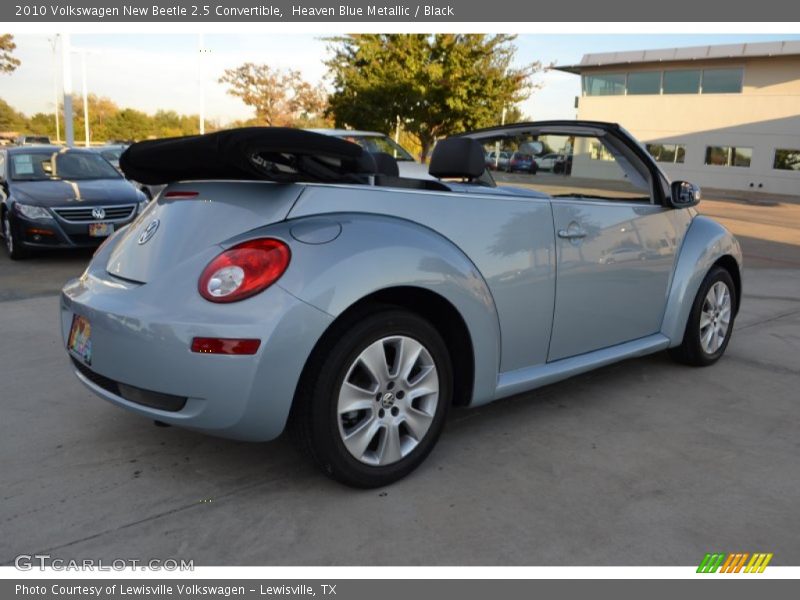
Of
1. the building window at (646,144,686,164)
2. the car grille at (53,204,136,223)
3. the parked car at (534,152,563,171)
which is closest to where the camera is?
the parked car at (534,152,563,171)

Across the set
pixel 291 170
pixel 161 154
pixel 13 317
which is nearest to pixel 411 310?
pixel 291 170

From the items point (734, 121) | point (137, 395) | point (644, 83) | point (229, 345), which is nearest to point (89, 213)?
point (137, 395)

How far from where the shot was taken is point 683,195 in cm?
432

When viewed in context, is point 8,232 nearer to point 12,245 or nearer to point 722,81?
point 12,245

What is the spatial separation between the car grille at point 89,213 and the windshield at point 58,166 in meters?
1.05

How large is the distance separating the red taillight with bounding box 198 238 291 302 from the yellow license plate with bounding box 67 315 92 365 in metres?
0.60

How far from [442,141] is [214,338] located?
6.32 feet

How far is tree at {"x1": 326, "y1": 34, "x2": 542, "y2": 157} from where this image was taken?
22297 mm

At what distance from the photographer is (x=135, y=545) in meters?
2.42

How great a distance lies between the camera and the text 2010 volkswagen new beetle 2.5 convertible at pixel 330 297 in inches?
98.7

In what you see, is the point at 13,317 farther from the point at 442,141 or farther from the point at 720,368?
the point at 720,368

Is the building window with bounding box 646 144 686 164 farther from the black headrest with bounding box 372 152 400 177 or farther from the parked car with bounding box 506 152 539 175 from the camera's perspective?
the black headrest with bounding box 372 152 400 177

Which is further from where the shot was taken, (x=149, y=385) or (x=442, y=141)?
(x=442, y=141)

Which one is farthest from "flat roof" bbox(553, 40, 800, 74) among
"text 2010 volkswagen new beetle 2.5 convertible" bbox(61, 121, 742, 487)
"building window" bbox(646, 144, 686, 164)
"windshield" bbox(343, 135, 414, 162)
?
"text 2010 volkswagen new beetle 2.5 convertible" bbox(61, 121, 742, 487)
